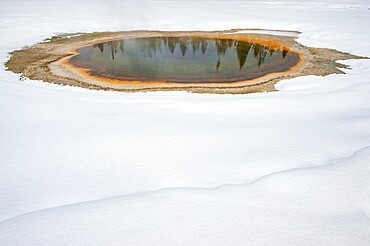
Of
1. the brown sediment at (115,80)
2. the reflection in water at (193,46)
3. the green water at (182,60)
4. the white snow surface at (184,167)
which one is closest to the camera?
the white snow surface at (184,167)

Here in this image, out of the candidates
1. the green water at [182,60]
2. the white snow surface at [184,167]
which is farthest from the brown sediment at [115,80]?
the white snow surface at [184,167]

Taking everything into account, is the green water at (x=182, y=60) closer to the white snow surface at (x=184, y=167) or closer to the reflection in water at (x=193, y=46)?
the reflection in water at (x=193, y=46)

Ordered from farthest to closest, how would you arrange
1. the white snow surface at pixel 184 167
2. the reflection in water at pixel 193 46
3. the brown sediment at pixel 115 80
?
1. the reflection in water at pixel 193 46
2. the brown sediment at pixel 115 80
3. the white snow surface at pixel 184 167

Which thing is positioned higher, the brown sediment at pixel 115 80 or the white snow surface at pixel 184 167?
the brown sediment at pixel 115 80

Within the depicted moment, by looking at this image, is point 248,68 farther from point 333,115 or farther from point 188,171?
point 188,171

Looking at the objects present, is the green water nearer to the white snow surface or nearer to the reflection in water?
the reflection in water

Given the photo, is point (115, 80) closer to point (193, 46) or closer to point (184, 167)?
point (184, 167)

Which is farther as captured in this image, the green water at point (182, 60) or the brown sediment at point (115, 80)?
the green water at point (182, 60)
